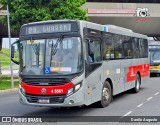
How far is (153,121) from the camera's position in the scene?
998cm

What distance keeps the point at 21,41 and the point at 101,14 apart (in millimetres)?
28273

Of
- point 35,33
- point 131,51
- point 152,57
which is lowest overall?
point 152,57

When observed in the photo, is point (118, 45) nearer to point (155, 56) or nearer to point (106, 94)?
point (106, 94)

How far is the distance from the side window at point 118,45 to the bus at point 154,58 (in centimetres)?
1724

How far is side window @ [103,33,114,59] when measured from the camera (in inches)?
498

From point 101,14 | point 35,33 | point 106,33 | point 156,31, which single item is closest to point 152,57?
point 101,14

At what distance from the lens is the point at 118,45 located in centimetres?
1423

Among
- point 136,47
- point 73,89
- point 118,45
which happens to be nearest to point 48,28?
point 73,89

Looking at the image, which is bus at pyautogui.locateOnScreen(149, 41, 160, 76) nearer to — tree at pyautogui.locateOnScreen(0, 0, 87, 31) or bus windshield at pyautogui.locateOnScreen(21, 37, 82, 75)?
tree at pyautogui.locateOnScreen(0, 0, 87, 31)

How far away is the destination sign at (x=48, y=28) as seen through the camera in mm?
10842

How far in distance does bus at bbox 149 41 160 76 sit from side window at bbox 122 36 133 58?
1554 centimetres

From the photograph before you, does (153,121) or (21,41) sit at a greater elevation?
(21,41)

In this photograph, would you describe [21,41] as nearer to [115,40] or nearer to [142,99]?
[115,40]

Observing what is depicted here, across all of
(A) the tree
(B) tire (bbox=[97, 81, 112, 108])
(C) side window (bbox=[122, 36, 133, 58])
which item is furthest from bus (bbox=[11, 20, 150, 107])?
(A) the tree
